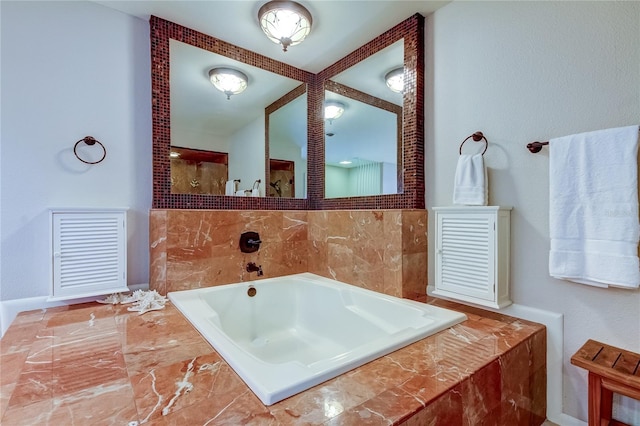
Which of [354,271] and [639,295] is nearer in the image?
[639,295]

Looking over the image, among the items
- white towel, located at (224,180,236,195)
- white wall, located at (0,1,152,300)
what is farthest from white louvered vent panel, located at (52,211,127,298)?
white towel, located at (224,180,236,195)

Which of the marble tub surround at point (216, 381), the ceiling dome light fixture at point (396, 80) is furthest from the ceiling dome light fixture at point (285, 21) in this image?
the marble tub surround at point (216, 381)

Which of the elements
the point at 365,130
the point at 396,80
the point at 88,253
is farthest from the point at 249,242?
the point at 396,80

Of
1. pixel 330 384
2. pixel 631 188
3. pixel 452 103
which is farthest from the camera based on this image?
pixel 452 103

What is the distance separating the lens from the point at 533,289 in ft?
4.97

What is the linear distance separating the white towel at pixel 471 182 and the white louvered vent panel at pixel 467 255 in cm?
10

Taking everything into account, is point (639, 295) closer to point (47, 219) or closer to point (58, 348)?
point (58, 348)

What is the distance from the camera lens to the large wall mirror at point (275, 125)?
199cm

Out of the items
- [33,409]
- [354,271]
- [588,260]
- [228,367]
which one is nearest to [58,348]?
[33,409]

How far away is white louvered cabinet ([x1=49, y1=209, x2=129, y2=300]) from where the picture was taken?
5.32 feet

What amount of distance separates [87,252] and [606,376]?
2458 millimetres

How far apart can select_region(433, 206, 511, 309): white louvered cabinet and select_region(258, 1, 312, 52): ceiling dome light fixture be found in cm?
144

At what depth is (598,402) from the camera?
1151mm

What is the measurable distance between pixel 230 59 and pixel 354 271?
1.85 m
